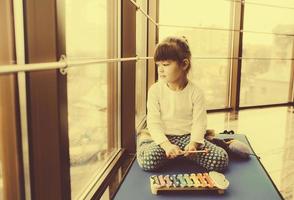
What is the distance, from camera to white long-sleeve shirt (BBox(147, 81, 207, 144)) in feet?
4.30

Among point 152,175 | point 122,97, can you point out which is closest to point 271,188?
point 152,175

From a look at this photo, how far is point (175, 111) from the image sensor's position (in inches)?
52.6

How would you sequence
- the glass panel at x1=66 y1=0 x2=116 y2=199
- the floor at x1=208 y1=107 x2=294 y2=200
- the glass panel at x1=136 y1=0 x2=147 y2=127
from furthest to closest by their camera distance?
the glass panel at x1=136 y1=0 x2=147 y2=127 < the floor at x1=208 y1=107 x2=294 y2=200 < the glass panel at x1=66 y1=0 x2=116 y2=199

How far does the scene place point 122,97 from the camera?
1435 millimetres

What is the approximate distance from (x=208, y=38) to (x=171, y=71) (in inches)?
63.7

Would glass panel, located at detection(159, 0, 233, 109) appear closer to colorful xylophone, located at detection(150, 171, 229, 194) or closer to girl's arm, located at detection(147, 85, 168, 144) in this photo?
girl's arm, located at detection(147, 85, 168, 144)

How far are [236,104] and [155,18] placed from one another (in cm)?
109

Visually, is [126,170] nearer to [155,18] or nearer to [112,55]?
[112,55]

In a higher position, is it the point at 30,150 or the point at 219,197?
the point at 30,150

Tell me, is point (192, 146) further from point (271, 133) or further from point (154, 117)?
point (271, 133)

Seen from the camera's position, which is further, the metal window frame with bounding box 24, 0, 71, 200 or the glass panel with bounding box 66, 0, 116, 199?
the glass panel with bounding box 66, 0, 116, 199

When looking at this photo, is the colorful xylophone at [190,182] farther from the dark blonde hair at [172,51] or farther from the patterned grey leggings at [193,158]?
the dark blonde hair at [172,51]

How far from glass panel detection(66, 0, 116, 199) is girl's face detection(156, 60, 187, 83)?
25 cm

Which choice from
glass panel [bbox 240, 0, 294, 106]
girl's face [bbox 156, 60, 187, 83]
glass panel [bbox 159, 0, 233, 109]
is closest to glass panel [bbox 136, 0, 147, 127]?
glass panel [bbox 159, 0, 233, 109]
